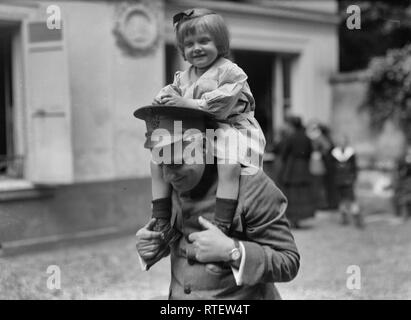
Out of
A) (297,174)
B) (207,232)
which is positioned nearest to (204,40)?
(207,232)

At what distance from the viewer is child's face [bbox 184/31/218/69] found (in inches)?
68.7

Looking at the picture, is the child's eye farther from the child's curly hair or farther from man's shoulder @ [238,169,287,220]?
man's shoulder @ [238,169,287,220]

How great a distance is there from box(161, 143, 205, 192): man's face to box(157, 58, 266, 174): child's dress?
0.26 ft

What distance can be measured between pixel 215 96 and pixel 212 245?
411mm

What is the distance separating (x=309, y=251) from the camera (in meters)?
6.17

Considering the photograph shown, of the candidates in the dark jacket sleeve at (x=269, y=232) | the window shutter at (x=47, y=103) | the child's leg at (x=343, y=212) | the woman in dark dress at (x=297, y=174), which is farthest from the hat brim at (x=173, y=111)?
the child's leg at (x=343, y=212)

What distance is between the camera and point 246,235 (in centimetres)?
178

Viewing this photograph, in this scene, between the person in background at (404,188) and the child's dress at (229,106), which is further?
the person in background at (404,188)

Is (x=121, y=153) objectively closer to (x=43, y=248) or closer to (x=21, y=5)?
(x=43, y=248)

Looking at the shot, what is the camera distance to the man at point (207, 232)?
166 centimetres

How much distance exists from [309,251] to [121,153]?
8.08ft

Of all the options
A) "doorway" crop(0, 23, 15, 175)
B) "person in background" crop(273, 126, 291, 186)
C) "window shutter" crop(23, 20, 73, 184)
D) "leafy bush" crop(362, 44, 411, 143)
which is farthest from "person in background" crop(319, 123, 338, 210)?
"doorway" crop(0, 23, 15, 175)

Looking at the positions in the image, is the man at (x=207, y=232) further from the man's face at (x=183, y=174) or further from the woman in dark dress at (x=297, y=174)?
the woman in dark dress at (x=297, y=174)

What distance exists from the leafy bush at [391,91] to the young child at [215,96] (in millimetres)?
8309
